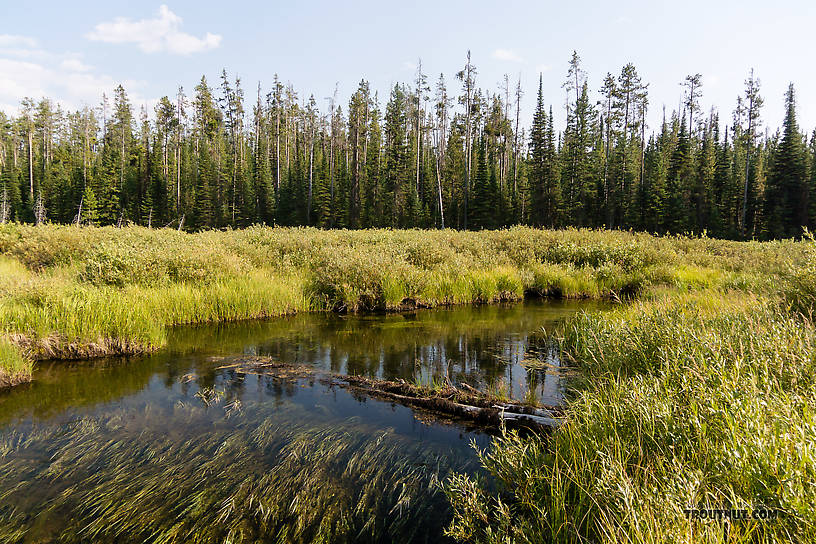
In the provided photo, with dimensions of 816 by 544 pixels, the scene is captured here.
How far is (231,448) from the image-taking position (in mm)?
5188

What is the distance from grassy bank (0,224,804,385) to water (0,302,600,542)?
0.98m

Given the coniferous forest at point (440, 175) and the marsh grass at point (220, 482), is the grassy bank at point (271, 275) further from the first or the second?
the coniferous forest at point (440, 175)

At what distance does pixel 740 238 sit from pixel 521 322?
43.5 meters

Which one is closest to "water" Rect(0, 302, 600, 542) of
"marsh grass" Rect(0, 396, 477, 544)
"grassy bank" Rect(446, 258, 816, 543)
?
"marsh grass" Rect(0, 396, 477, 544)

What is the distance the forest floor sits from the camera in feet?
8.82

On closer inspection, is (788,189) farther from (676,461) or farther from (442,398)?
(676,461)

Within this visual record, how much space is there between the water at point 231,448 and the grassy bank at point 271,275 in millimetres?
983

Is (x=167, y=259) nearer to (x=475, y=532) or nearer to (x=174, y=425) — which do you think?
(x=174, y=425)

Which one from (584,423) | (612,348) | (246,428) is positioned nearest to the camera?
(584,423)

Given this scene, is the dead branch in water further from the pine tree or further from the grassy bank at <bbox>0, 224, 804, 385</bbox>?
the pine tree

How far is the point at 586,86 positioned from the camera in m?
53.9

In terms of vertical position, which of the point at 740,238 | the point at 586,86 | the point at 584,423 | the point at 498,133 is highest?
the point at 586,86

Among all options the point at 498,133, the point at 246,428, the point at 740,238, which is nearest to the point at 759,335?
the point at 246,428

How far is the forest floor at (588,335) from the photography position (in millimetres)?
2689
